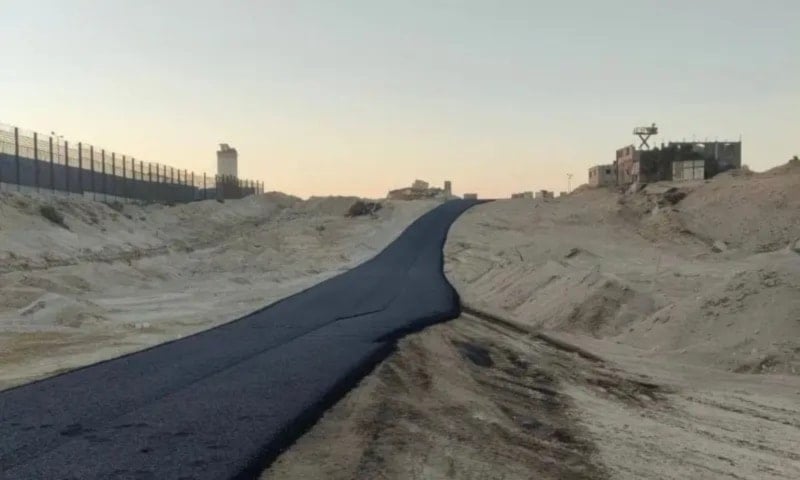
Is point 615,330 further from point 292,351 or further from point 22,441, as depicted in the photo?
point 22,441

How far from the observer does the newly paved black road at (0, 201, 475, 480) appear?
18.5 feet

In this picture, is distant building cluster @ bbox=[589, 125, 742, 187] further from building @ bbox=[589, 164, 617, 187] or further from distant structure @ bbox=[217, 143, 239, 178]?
distant structure @ bbox=[217, 143, 239, 178]

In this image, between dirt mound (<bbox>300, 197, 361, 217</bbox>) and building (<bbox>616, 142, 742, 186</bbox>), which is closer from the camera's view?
dirt mound (<bbox>300, 197, 361, 217</bbox>)

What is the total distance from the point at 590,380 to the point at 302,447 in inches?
221

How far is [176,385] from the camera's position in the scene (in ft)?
27.3

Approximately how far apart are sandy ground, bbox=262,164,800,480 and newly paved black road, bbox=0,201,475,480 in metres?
0.41

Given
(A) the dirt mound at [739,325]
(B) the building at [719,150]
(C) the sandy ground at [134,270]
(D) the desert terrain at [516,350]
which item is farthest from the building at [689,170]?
(A) the dirt mound at [739,325]

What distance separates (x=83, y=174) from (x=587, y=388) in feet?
124

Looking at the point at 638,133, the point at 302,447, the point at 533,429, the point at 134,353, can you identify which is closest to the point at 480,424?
the point at 533,429

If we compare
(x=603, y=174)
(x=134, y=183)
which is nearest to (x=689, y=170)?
(x=603, y=174)

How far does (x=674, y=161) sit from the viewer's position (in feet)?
246

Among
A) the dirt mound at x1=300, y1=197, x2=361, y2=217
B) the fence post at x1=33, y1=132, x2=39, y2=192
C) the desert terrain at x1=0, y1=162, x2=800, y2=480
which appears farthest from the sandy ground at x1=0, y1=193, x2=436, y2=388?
the dirt mound at x1=300, y1=197, x2=361, y2=217

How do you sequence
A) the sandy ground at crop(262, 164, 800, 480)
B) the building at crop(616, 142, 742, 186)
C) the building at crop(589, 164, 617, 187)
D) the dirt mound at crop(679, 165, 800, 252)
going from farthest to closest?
the building at crop(589, 164, 617, 187) < the building at crop(616, 142, 742, 186) < the dirt mound at crop(679, 165, 800, 252) < the sandy ground at crop(262, 164, 800, 480)

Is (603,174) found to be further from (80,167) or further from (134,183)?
(80,167)
